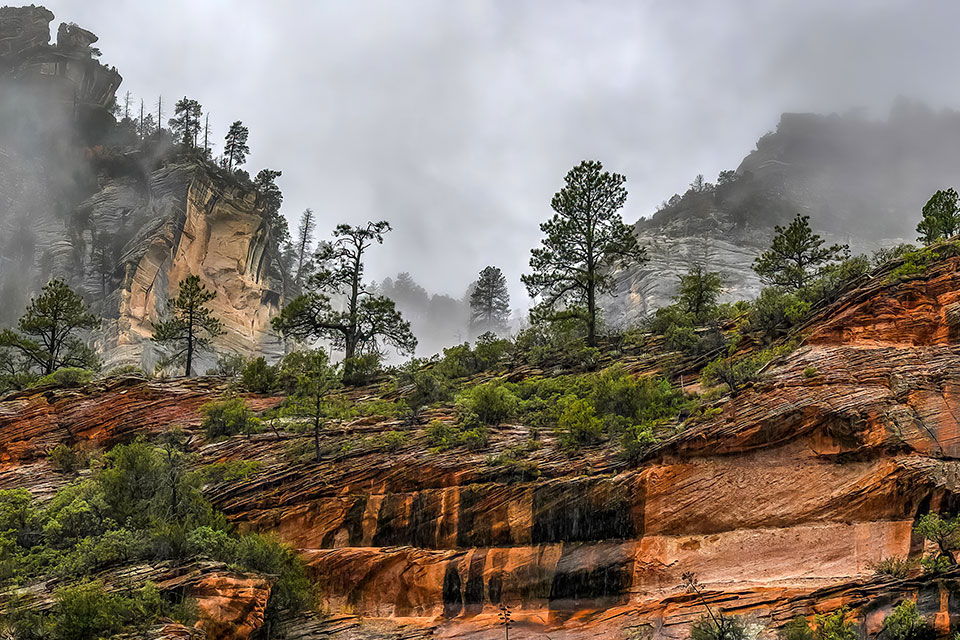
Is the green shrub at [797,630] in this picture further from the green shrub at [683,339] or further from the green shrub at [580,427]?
the green shrub at [683,339]

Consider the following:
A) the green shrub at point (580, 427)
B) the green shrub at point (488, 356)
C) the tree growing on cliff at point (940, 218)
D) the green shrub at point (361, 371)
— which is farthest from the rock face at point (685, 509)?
the green shrub at point (361, 371)

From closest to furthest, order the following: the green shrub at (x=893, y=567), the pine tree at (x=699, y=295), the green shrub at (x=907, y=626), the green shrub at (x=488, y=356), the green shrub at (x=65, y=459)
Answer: the green shrub at (x=907, y=626) → the green shrub at (x=893, y=567) → the green shrub at (x=65, y=459) → the pine tree at (x=699, y=295) → the green shrub at (x=488, y=356)

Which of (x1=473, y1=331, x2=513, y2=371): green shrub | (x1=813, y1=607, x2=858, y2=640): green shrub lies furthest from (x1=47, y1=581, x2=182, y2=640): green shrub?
(x1=473, y1=331, x2=513, y2=371): green shrub

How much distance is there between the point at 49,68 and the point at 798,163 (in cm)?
9756

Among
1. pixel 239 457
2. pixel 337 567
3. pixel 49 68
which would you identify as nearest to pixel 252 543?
pixel 337 567

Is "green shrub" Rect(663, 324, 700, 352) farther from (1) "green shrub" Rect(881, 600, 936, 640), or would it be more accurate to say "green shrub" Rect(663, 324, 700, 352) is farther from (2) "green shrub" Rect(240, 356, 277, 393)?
(2) "green shrub" Rect(240, 356, 277, 393)

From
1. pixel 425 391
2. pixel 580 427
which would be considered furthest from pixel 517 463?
pixel 425 391

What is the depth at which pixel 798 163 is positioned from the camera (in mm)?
109125

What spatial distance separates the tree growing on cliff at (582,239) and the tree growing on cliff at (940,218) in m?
12.9

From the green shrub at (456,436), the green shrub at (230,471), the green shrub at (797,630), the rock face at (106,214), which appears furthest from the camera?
the rock face at (106,214)

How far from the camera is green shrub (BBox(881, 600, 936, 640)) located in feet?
50.1

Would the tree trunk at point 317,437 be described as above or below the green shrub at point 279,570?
above

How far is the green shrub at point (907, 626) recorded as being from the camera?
1526cm

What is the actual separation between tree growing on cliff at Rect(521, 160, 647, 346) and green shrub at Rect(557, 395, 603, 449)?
1484 cm
